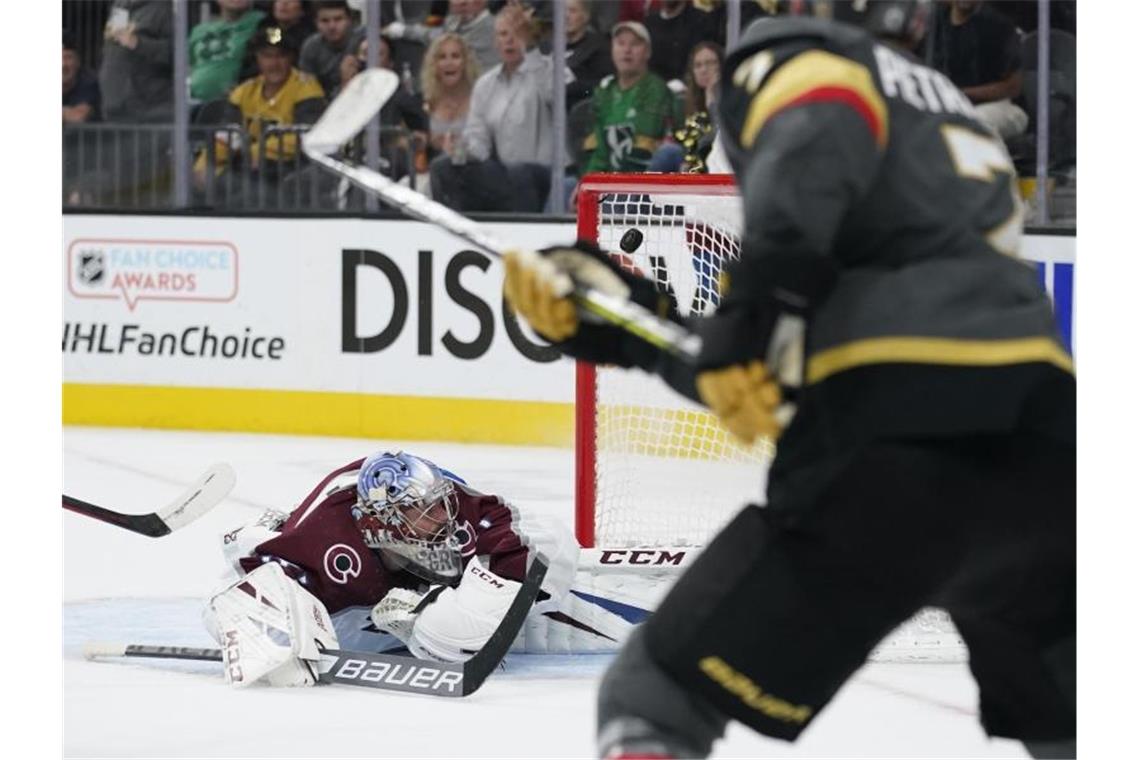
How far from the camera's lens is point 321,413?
839 cm

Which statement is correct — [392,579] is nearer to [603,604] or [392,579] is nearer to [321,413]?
[603,604]

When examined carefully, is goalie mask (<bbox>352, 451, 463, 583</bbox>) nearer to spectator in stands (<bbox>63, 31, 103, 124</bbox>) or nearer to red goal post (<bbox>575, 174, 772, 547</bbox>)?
red goal post (<bbox>575, 174, 772, 547</bbox>)

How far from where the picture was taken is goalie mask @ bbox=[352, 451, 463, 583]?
4.20 m

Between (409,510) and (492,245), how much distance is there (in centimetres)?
176

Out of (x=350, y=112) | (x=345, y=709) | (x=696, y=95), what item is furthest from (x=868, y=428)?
(x=696, y=95)

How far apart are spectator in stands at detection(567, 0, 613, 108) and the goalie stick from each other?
534 centimetres

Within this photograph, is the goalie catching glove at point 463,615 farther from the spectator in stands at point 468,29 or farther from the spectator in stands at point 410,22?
the spectator in stands at point 410,22

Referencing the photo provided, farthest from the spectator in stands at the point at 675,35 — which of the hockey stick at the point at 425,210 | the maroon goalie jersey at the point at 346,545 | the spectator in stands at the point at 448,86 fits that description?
the hockey stick at the point at 425,210

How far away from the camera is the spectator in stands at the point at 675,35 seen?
793cm

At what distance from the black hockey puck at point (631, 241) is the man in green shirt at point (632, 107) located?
9.90ft

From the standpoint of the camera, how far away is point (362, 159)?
8.48 m

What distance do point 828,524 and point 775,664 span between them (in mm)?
159

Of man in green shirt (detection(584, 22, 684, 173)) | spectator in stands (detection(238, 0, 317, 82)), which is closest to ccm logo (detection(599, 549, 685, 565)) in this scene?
man in green shirt (detection(584, 22, 684, 173))
